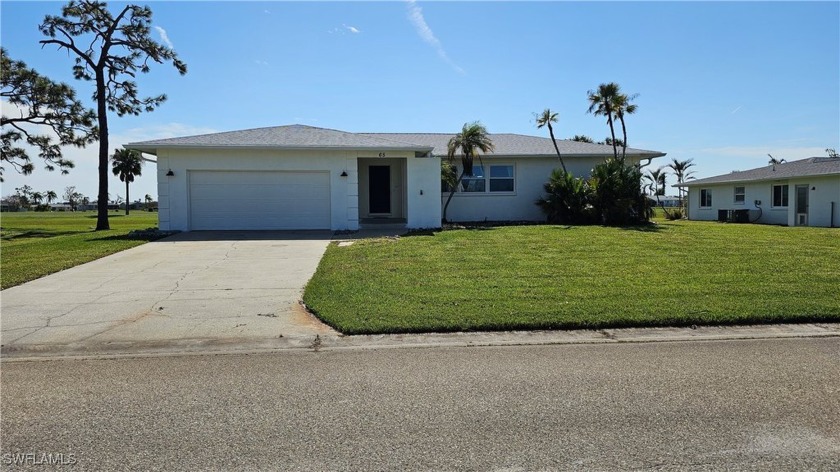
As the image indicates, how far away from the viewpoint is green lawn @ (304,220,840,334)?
23.0 feet

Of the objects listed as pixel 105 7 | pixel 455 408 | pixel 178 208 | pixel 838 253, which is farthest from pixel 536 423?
pixel 105 7

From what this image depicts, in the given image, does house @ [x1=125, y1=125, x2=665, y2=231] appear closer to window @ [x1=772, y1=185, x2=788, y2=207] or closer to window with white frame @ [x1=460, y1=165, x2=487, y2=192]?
window with white frame @ [x1=460, y1=165, x2=487, y2=192]

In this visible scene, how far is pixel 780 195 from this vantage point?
88.3 feet

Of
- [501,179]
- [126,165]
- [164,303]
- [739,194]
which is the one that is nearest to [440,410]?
[164,303]

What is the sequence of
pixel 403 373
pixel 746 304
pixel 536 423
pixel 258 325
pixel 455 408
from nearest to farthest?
1. pixel 536 423
2. pixel 455 408
3. pixel 403 373
4. pixel 258 325
5. pixel 746 304

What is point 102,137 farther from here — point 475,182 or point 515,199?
point 515,199

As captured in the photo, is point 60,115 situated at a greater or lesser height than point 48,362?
greater

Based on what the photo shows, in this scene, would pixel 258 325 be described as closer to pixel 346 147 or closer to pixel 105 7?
pixel 346 147

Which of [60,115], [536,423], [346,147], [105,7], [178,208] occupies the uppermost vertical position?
[105,7]

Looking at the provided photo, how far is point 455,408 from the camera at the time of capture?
4.27 metres

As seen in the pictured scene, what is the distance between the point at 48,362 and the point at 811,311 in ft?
29.8

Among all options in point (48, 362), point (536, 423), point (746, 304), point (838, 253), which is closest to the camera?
point (536, 423)

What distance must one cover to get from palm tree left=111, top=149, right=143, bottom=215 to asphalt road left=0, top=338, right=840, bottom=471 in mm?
67554

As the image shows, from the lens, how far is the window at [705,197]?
105 feet
